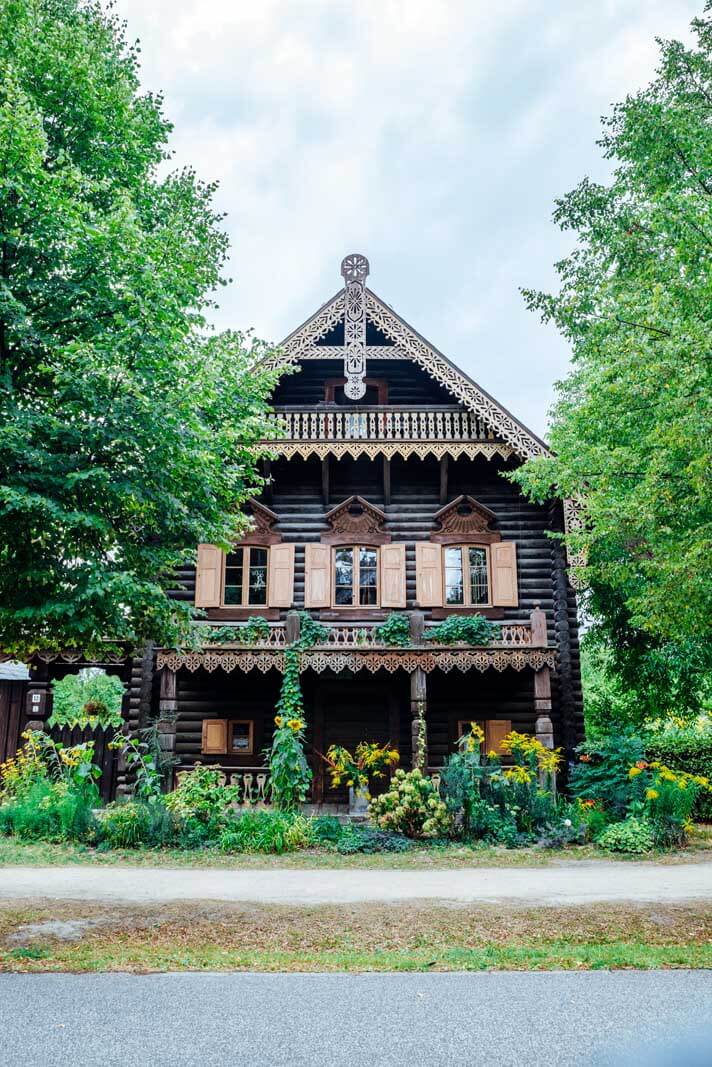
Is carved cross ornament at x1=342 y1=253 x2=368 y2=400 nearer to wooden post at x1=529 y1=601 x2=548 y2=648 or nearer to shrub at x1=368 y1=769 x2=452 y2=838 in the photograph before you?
wooden post at x1=529 y1=601 x2=548 y2=648

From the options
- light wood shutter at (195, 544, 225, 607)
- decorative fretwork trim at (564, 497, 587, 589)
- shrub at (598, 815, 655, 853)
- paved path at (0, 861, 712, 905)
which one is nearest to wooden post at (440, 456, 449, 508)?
decorative fretwork trim at (564, 497, 587, 589)

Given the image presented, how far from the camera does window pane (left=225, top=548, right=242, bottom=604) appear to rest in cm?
1988

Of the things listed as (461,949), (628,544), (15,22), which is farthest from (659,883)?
(15,22)

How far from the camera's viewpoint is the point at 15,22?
10.2m

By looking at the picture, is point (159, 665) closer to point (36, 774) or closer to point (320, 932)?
point (36, 774)

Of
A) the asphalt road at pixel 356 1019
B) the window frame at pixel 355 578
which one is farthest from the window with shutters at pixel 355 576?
the asphalt road at pixel 356 1019

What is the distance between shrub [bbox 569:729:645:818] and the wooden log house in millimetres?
2039

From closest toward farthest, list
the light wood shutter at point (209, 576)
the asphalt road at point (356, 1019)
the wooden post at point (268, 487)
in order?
1. the asphalt road at point (356, 1019)
2. the light wood shutter at point (209, 576)
3. the wooden post at point (268, 487)

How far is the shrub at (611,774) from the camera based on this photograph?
15.2m

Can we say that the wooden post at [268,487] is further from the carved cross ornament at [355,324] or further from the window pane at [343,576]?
the carved cross ornament at [355,324]

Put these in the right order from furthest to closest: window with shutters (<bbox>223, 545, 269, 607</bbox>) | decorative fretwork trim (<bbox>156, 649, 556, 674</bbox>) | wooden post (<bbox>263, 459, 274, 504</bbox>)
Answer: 1. wooden post (<bbox>263, 459, 274, 504</bbox>)
2. window with shutters (<bbox>223, 545, 269, 607</bbox>)
3. decorative fretwork trim (<bbox>156, 649, 556, 674</bbox>)

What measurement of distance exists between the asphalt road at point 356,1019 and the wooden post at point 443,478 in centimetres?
1402

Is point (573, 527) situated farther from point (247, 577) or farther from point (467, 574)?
point (247, 577)

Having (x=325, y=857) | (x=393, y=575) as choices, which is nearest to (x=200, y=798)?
(x=325, y=857)
